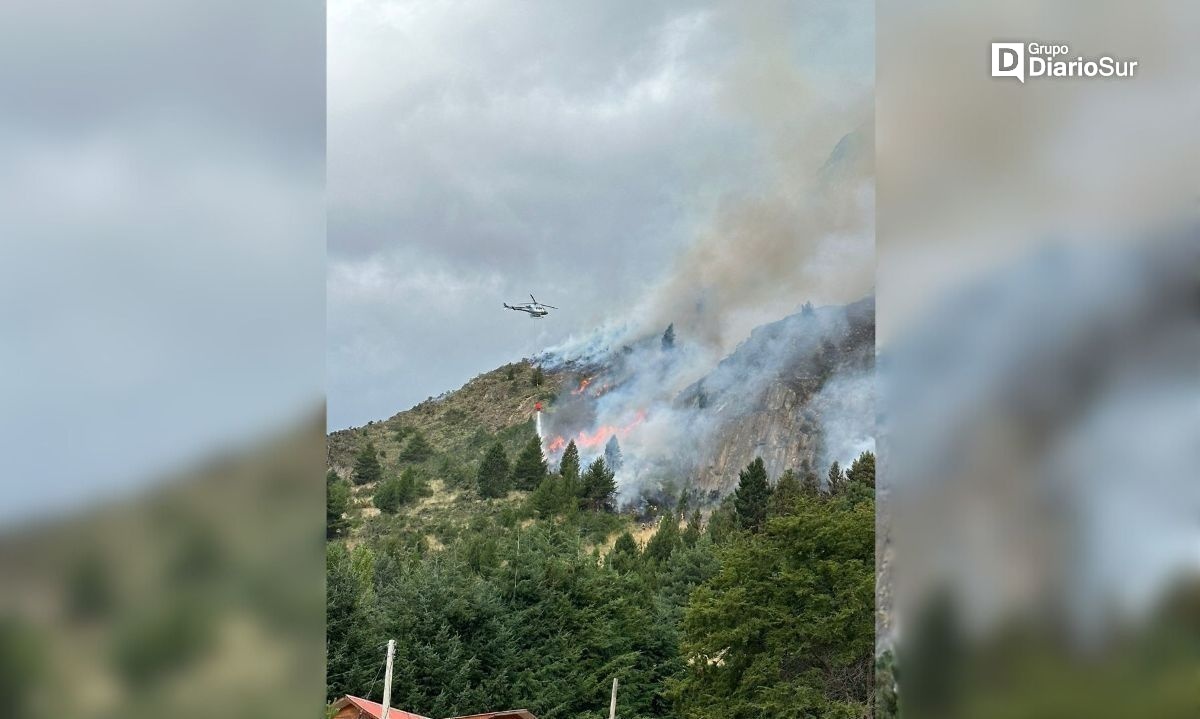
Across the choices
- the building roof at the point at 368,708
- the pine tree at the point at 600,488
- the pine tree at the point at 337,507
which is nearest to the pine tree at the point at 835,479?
the pine tree at the point at 600,488

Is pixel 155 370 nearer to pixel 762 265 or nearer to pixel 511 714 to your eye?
pixel 511 714

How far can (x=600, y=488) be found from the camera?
67.5 ft

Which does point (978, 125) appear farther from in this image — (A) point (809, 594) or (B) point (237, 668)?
(A) point (809, 594)

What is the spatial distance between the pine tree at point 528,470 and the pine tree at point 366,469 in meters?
2.98

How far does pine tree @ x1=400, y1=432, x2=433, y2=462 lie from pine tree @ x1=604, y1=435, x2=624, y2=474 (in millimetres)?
4002

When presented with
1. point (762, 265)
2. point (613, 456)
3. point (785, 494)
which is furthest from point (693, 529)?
point (762, 265)

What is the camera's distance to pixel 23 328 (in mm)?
1173

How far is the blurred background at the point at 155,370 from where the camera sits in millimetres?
1121

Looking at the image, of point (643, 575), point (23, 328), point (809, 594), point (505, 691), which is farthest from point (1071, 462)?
point (643, 575)

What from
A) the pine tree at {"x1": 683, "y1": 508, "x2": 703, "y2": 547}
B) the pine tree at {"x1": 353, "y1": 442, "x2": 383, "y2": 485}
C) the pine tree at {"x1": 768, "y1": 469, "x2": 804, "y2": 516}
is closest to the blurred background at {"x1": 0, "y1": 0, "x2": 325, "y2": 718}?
the pine tree at {"x1": 768, "y1": 469, "x2": 804, "y2": 516}

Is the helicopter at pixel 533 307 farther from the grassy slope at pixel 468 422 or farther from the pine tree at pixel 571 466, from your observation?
the pine tree at pixel 571 466

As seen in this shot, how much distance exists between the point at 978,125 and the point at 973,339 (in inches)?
13.8

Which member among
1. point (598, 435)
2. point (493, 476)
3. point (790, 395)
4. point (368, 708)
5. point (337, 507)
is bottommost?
point (368, 708)

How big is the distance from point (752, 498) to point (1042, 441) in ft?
57.5
